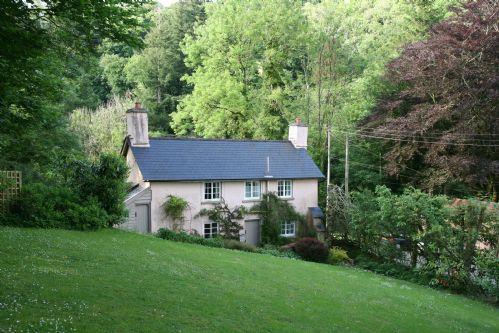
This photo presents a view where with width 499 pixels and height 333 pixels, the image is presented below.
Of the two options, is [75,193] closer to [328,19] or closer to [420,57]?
[420,57]

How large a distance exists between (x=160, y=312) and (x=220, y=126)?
3275 centimetres

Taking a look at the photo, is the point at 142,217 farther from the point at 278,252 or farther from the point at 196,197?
the point at 278,252

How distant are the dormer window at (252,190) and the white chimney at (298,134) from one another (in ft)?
17.0

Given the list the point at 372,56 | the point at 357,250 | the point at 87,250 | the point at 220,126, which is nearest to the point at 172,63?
the point at 220,126

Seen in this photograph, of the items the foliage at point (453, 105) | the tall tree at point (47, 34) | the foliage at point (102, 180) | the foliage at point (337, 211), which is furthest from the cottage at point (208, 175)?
the tall tree at point (47, 34)

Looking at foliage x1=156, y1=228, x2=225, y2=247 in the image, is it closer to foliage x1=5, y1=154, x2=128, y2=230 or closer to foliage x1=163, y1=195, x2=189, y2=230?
foliage x1=5, y1=154, x2=128, y2=230

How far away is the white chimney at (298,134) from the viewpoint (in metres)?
35.7

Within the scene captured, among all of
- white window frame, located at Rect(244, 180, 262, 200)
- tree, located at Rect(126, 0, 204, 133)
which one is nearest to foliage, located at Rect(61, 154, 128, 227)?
white window frame, located at Rect(244, 180, 262, 200)

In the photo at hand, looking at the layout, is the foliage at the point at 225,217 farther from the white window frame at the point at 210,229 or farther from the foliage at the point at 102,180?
the foliage at the point at 102,180

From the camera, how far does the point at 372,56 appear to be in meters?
45.7

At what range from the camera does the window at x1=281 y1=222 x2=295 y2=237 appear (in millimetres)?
33131

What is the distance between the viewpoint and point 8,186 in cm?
1833

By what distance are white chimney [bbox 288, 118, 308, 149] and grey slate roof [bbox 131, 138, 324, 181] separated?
1.33 feet

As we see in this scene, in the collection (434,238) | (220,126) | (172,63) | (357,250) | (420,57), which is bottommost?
(357,250)
